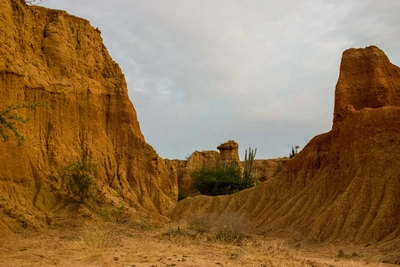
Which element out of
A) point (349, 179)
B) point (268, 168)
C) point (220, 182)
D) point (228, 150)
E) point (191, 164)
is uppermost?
point (228, 150)

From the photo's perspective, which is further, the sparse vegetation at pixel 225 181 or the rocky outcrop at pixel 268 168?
the rocky outcrop at pixel 268 168

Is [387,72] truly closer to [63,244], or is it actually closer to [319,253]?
[319,253]

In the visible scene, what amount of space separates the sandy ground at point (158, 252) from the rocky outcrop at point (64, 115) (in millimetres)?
4855

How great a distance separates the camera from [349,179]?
997 inches

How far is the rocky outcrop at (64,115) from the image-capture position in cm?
2667

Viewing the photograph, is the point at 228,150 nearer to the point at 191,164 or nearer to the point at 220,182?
the point at 191,164

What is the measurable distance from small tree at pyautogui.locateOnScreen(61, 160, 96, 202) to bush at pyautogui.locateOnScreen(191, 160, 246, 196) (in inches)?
847

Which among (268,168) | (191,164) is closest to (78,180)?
(191,164)

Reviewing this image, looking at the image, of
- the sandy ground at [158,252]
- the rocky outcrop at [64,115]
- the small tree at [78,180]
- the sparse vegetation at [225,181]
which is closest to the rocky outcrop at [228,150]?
the sparse vegetation at [225,181]

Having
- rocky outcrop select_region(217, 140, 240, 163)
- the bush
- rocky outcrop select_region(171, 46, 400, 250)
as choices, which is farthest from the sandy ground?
rocky outcrop select_region(217, 140, 240, 163)

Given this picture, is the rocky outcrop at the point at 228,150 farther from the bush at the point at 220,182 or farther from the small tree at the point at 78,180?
the small tree at the point at 78,180

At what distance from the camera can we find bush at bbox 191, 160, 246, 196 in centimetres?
4759

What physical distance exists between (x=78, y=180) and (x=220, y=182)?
74.8 ft

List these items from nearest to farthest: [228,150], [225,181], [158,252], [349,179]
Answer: [158,252] → [349,179] → [225,181] → [228,150]
